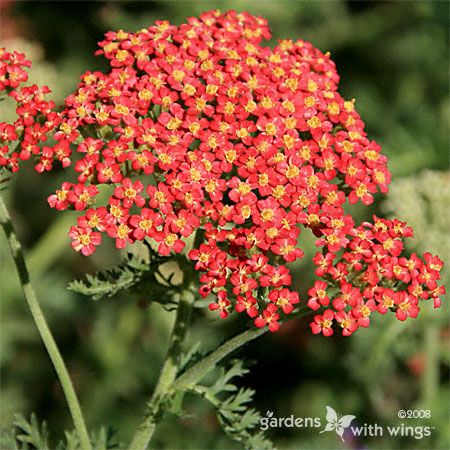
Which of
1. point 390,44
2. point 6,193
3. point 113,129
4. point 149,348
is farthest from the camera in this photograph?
point 390,44

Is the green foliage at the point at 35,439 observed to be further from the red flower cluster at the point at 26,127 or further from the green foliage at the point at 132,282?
the red flower cluster at the point at 26,127

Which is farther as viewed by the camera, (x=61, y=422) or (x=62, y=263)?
(x=62, y=263)

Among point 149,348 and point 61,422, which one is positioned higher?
point 149,348

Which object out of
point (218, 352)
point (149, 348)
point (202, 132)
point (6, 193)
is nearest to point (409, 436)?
point (149, 348)

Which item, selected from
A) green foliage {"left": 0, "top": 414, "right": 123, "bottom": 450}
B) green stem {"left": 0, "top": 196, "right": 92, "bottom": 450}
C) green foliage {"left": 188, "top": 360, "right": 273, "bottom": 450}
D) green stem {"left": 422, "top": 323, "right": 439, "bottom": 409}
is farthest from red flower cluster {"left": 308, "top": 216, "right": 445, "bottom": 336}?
green stem {"left": 422, "top": 323, "right": 439, "bottom": 409}

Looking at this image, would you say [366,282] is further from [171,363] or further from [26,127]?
[26,127]

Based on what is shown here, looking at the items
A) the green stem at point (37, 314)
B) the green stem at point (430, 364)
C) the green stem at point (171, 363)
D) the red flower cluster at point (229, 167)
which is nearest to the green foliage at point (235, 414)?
the green stem at point (171, 363)

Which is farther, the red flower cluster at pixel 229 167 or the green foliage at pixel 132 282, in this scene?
the green foliage at pixel 132 282

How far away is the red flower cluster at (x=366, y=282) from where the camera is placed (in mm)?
2910

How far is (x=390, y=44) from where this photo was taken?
318 inches

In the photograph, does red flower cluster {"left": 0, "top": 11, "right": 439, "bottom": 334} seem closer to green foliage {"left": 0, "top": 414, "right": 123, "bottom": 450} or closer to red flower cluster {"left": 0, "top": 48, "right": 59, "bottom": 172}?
red flower cluster {"left": 0, "top": 48, "right": 59, "bottom": 172}

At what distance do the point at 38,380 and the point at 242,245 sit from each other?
13.5 feet

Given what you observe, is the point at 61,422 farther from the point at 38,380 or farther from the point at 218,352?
the point at 218,352

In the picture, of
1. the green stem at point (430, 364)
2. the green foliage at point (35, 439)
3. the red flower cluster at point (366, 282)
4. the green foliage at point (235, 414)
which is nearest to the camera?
the red flower cluster at point (366, 282)
